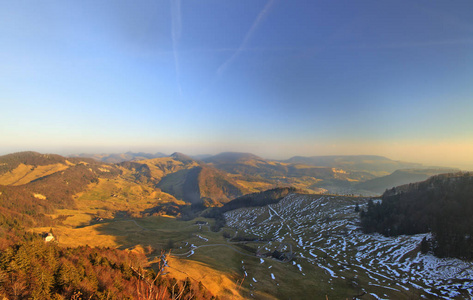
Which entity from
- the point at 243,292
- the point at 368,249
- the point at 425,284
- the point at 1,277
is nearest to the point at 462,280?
the point at 425,284

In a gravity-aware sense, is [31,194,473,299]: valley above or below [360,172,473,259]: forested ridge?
below

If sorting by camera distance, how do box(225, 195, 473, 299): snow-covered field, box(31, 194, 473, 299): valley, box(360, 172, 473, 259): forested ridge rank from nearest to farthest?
box(31, 194, 473, 299): valley
box(225, 195, 473, 299): snow-covered field
box(360, 172, 473, 259): forested ridge

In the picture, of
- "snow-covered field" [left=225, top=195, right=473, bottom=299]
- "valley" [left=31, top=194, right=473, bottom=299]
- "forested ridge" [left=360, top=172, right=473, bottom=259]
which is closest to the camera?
"valley" [left=31, top=194, right=473, bottom=299]

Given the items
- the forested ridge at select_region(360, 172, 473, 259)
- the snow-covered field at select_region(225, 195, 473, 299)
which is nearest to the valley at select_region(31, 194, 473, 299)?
the snow-covered field at select_region(225, 195, 473, 299)

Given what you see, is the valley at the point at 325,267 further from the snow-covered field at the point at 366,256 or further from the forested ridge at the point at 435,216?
the forested ridge at the point at 435,216

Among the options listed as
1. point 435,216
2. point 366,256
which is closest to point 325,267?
point 366,256

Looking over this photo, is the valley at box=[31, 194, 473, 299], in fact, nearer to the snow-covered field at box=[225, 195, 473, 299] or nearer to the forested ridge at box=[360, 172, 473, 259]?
the snow-covered field at box=[225, 195, 473, 299]

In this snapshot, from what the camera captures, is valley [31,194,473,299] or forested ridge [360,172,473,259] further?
forested ridge [360,172,473,259]
